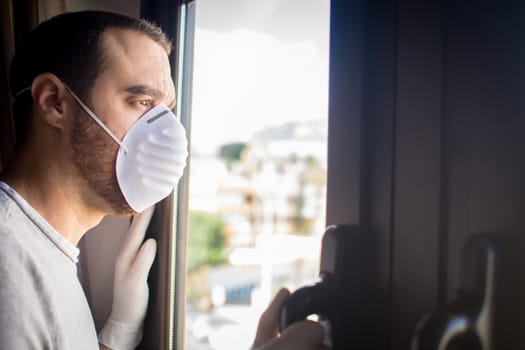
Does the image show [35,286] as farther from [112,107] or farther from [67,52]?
[67,52]

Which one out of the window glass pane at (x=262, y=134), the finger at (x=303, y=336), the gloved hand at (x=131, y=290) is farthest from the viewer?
the gloved hand at (x=131, y=290)

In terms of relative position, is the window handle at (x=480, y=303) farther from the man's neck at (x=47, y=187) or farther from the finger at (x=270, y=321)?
the man's neck at (x=47, y=187)

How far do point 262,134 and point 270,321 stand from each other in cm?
61

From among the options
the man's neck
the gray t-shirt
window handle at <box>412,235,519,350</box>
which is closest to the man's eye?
the man's neck

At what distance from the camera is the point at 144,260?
1.20 meters

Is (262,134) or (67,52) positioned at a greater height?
(67,52)

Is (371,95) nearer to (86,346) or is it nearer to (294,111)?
(294,111)

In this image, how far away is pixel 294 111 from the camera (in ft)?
3.24

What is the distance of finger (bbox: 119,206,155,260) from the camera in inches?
48.1

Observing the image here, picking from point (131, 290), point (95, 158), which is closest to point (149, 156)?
point (95, 158)

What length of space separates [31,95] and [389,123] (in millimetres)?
839

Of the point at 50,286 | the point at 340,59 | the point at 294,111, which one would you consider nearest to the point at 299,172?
the point at 294,111

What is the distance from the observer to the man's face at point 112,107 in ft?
3.09

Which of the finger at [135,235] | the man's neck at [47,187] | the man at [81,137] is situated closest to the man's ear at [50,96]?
the man at [81,137]
